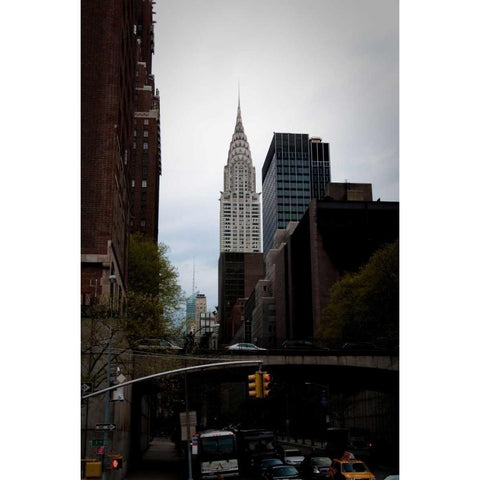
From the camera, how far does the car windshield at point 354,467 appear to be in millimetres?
29031

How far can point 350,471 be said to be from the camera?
28953mm

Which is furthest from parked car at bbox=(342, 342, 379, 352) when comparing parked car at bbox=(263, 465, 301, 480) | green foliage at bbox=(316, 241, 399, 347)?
parked car at bbox=(263, 465, 301, 480)

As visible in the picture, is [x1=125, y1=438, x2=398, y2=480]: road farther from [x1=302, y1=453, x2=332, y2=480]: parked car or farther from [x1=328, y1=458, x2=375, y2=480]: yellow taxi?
[x1=328, y1=458, x2=375, y2=480]: yellow taxi

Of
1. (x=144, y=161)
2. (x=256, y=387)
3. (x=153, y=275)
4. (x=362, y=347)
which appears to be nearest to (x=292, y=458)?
(x=362, y=347)

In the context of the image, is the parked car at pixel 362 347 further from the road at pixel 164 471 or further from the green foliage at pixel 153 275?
the green foliage at pixel 153 275

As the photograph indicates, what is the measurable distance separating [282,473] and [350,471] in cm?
299

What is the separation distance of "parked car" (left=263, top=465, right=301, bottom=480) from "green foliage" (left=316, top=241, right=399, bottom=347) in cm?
2166

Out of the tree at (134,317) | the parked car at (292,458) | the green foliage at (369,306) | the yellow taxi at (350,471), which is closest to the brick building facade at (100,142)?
the tree at (134,317)

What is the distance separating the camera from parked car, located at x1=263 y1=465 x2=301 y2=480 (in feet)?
95.9

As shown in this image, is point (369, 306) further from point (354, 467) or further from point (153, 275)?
point (354, 467)

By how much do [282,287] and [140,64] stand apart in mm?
43360
